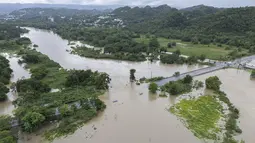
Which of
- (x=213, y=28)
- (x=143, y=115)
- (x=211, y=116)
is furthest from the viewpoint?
(x=213, y=28)

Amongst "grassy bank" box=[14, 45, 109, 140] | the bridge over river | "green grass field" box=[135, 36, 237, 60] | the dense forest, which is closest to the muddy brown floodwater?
"grassy bank" box=[14, 45, 109, 140]

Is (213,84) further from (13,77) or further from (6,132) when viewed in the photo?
(13,77)

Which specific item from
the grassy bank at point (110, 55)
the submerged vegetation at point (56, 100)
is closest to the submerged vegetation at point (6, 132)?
the submerged vegetation at point (56, 100)

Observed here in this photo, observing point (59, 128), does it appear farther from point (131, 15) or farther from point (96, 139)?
point (131, 15)

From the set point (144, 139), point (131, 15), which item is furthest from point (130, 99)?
point (131, 15)

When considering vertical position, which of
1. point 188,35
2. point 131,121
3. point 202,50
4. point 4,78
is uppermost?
point 188,35

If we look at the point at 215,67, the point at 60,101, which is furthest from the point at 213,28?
the point at 60,101
